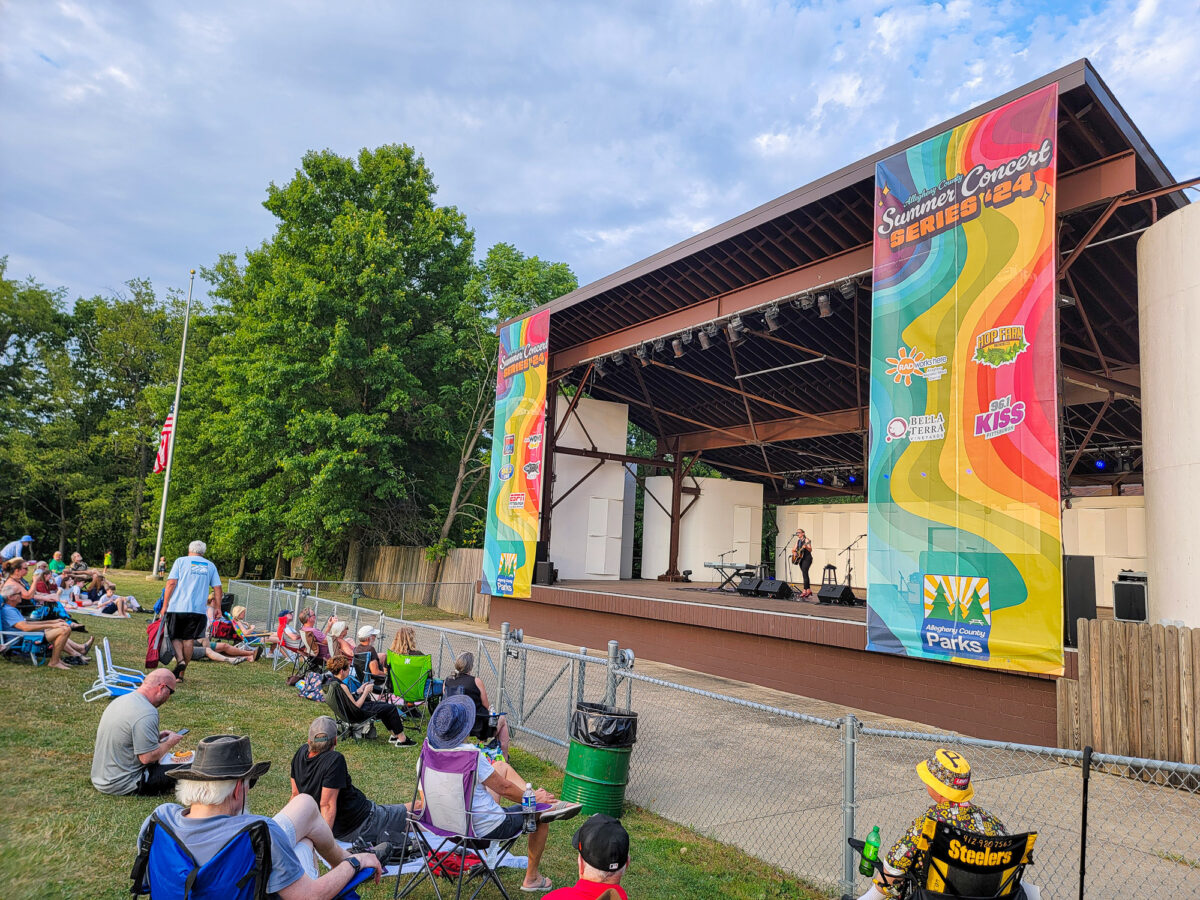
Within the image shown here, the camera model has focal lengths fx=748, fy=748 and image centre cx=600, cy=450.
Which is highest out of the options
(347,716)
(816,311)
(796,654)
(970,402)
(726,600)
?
(816,311)

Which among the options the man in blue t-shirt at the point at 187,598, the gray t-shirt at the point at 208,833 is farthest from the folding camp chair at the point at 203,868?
the man in blue t-shirt at the point at 187,598

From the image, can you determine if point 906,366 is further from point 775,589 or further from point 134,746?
point 775,589

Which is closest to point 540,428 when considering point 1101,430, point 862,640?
point 862,640

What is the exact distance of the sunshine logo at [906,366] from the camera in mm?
9445

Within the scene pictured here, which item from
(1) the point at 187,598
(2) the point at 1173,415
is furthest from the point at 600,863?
(2) the point at 1173,415

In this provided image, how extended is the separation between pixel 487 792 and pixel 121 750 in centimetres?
272

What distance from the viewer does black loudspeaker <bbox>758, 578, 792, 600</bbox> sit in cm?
1761

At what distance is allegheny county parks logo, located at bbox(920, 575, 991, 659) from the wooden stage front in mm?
633

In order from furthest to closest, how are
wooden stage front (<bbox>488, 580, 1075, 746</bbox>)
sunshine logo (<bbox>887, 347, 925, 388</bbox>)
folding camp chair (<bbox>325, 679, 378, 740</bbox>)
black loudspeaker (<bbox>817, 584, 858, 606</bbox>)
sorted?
black loudspeaker (<bbox>817, 584, 858, 606</bbox>) → sunshine logo (<bbox>887, 347, 925, 388</bbox>) → wooden stage front (<bbox>488, 580, 1075, 746</bbox>) → folding camp chair (<bbox>325, 679, 378, 740</bbox>)

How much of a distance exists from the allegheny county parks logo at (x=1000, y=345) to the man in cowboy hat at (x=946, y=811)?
646 centimetres

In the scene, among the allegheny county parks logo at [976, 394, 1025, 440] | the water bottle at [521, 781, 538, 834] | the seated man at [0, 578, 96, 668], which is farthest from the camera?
the seated man at [0, 578, 96, 668]

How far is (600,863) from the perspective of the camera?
2682 millimetres

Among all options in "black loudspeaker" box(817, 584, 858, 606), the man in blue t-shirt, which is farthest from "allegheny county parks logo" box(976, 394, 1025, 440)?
the man in blue t-shirt

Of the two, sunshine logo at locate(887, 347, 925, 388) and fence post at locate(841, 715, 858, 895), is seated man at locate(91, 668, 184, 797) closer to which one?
fence post at locate(841, 715, 858, 895)
